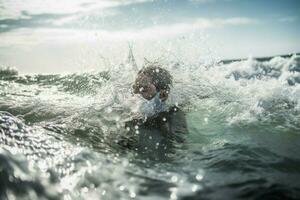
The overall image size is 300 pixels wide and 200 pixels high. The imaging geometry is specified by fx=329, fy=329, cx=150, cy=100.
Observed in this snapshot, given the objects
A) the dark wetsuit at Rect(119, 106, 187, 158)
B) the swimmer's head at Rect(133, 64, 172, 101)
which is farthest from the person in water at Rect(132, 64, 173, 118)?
the dark wetsuit at Rect(119, 106, 187, 158)

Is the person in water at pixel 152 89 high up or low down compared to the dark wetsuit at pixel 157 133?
up

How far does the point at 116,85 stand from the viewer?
962 cm

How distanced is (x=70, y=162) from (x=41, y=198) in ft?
2.36

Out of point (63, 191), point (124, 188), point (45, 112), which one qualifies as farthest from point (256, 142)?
point (45, 112)

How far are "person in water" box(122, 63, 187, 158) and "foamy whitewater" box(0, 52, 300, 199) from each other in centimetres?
21

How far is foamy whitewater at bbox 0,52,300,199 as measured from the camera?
11.2 feet

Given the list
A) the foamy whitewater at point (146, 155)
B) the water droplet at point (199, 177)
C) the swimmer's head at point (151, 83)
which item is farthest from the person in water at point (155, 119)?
the water droplet at point (199, 177)

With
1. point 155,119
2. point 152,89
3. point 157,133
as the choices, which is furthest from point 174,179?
point 152,89

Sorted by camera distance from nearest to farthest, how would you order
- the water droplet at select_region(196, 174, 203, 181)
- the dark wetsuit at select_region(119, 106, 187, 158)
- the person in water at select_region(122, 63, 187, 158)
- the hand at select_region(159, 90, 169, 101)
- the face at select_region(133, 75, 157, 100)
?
the water droplet at select_region(196, 174, 203, 181)
the dark wetsuit at select_region(119, 106, 187, 158)
the person in water at select_region(122, 63, 187, 158)
the face at select_region(133, 75, 157, 100)
the hand at select_region(159, 90, 169, 101)

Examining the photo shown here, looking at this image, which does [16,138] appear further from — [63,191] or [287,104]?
[287,104]

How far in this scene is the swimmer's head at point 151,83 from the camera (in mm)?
7227

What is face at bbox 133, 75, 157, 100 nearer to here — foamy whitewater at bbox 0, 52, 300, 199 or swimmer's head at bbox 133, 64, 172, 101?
swimmer's head at bbox 133, 64, 172, 101

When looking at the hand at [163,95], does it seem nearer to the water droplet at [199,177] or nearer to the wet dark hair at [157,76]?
the wet dark hair at [157,76]

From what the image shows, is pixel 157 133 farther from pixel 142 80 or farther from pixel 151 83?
pixel 142 80
